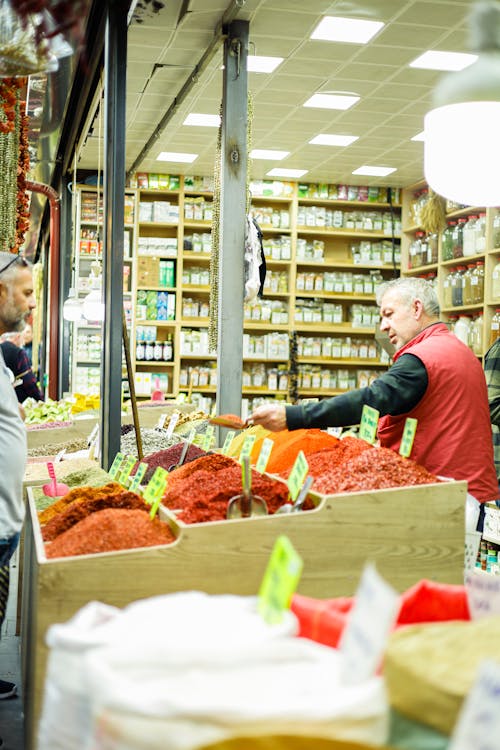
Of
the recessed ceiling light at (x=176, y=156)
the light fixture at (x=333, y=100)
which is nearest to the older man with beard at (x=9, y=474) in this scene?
the light fixture at (x=333, y=100)

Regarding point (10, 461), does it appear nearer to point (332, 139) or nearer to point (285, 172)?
point (332, 139)

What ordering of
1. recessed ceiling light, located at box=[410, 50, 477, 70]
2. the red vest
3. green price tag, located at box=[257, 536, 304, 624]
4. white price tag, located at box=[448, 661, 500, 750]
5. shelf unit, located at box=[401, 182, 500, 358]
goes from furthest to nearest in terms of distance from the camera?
shelf unit, located at box=[401, 182, 500, 358] < recessed ceiling light, located at box=[410, 50, 477, 70] < the red vest < green price tag, located at box=[257, 536, 304, 624] < white price tag, located at box=[448, 661, 500, 750]

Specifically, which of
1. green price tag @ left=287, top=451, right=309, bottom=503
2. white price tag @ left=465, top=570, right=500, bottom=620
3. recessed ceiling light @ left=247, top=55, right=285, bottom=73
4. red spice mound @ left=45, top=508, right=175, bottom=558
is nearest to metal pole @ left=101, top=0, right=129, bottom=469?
recessed ceiling light @ left=247, top=55, right=285, bottom=73

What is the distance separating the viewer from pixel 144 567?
2102mm

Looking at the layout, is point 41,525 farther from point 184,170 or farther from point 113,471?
point 184,170

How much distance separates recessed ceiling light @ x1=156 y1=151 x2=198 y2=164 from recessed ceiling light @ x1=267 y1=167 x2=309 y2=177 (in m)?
0.95

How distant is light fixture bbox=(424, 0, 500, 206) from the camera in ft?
7.14

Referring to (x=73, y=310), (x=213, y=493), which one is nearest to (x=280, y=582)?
(x=213, y=493)

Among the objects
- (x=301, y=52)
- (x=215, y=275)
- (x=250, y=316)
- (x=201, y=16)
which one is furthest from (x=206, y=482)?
(x=250, y=316)

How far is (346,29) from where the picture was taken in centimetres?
561

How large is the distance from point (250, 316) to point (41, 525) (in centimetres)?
746

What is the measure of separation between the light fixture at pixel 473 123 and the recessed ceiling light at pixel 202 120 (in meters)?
5.71

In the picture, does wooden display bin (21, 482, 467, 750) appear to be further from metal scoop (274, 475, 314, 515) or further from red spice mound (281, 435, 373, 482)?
red spice mound (281, 435, 373, 482)

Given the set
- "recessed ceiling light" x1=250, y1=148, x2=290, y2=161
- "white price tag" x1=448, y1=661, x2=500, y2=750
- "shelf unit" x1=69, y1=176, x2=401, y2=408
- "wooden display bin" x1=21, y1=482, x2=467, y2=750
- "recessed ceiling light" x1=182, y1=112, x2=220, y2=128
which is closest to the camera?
"white price tag" x1=448, y1=661, x2=500, y2=750
